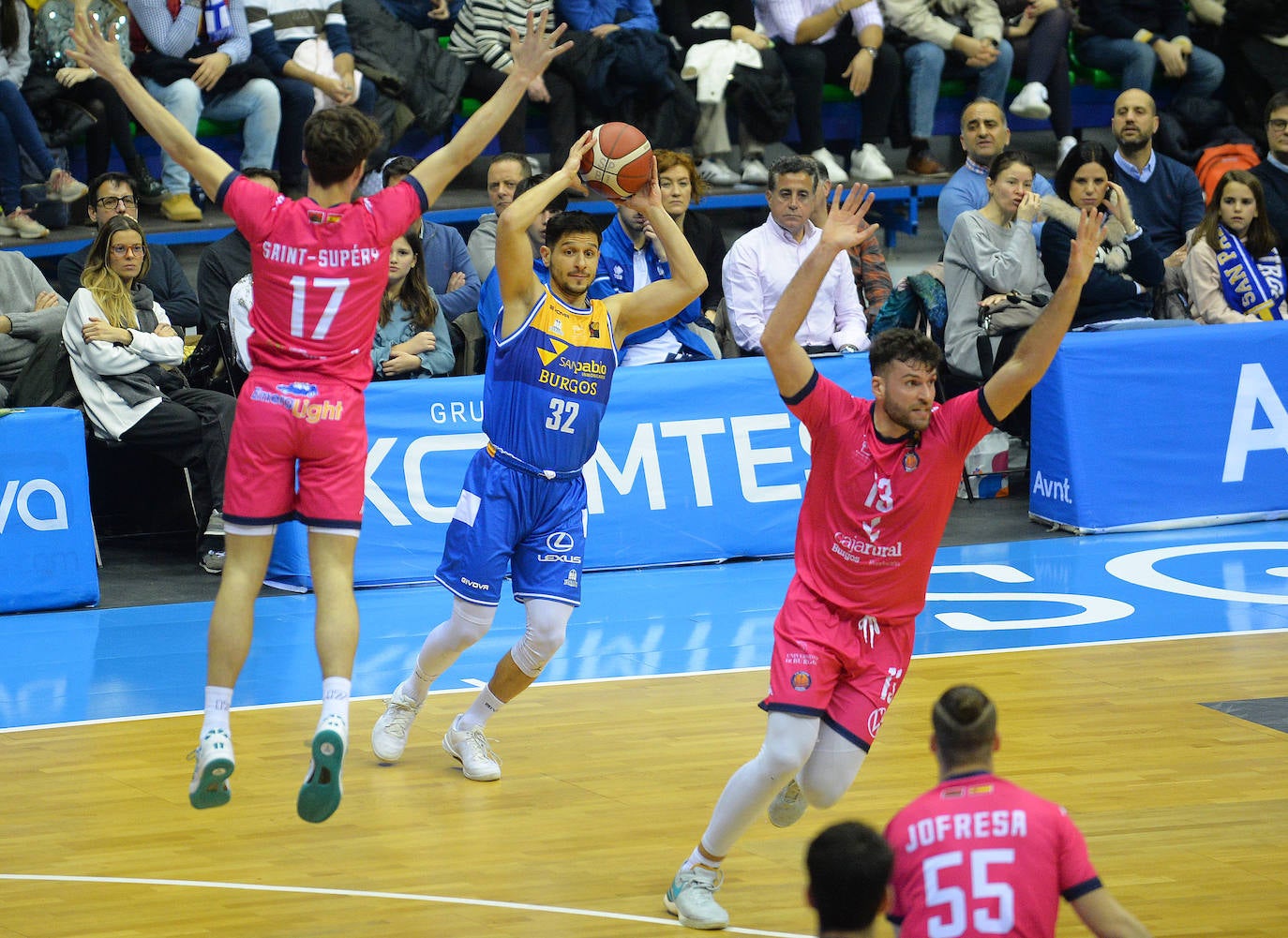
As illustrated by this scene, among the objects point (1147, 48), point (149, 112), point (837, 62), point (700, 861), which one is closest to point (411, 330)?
point (149, 112)

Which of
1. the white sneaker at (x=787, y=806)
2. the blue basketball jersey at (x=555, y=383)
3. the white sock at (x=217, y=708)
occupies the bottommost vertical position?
the white sneaker at (x=787, y=806)

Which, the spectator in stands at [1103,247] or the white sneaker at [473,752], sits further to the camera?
the spectator in stands at [1103,247]

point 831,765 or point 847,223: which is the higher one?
point 847,223

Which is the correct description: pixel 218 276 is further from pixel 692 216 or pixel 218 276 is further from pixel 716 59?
pixel 716 59

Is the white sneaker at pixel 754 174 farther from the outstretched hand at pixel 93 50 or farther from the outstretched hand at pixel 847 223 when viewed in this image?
the outstretched hand at pixel 93 50

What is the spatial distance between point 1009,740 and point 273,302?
3517 millimetres

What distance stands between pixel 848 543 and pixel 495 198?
5.60 m

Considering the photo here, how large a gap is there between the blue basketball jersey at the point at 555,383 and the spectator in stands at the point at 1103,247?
4688 mm

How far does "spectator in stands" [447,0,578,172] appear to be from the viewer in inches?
509

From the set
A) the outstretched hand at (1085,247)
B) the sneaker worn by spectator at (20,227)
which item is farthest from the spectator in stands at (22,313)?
the outstretched hand at (1085,247)

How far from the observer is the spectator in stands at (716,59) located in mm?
13211

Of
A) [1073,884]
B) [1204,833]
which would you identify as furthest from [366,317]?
[1204,833]

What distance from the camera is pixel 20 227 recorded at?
11.6m

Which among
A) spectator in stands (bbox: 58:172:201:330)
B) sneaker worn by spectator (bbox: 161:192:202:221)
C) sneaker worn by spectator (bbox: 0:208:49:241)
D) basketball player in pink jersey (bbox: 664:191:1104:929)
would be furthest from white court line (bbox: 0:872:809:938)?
sneaker worn by spectator (bbox: 161:192:202:221)
